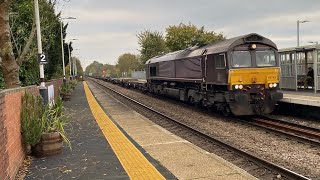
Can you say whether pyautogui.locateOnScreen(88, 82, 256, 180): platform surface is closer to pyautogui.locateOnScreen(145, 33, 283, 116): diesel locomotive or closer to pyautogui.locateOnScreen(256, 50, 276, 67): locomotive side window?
pyautogui.locateOnScreen(145, 33, 283, 116): diesel locomotive

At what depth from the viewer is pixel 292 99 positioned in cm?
1661

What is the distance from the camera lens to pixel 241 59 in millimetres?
15812

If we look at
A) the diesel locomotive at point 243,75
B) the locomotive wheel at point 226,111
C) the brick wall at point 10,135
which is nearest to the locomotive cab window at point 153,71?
the diesel locomotive at point 243,75

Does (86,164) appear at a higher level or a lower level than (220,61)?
lower

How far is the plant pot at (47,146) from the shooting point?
892cm

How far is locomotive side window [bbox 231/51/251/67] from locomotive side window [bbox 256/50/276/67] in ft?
1.47

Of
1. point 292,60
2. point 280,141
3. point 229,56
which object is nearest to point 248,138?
point 280,141

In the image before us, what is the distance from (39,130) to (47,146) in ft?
1.57

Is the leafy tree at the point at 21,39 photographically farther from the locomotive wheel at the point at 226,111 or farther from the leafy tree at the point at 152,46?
the leafy tree at the point at 152,46

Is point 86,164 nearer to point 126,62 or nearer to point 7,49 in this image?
point 7,49

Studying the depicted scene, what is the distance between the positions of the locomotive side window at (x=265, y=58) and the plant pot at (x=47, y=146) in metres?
9.77

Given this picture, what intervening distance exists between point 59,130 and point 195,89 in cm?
1143

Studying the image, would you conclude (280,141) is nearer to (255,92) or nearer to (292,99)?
(255,92)

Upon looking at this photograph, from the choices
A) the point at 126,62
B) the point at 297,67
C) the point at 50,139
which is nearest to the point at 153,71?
the point at 297,67
